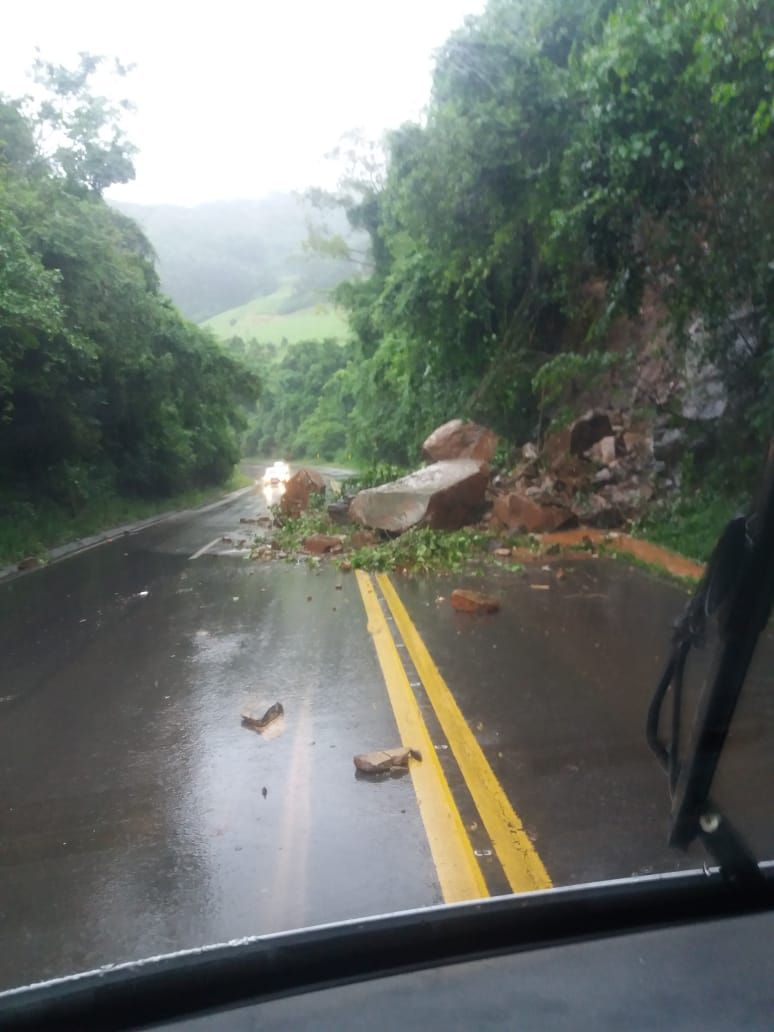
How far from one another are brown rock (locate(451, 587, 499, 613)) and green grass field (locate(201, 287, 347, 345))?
89012mm

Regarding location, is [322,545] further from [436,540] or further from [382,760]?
[382,760]

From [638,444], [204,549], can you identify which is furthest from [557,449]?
[204,549]

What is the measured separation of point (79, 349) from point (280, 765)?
15175 mm

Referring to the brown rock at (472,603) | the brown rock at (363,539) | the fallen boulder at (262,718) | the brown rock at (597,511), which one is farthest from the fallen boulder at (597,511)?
the fallen boulder at (262,718)

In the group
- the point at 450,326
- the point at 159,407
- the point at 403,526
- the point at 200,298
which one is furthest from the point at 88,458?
the point at 200,298

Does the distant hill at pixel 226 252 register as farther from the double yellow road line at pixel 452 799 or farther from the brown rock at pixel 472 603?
the double yellow road line at pixel 452 799

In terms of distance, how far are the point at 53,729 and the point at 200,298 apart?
294 feet

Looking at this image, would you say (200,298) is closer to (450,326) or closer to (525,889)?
(450,326)

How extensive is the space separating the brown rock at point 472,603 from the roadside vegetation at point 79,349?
28.5 ft

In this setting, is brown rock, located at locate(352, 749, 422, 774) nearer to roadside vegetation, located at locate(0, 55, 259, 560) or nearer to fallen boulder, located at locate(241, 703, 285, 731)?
fallen boulder, located at locate(241, 703, 285, 731)

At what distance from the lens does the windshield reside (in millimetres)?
4598

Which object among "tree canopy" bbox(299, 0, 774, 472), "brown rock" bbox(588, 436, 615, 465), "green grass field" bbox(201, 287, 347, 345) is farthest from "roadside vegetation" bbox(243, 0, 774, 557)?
"green grass field" bbox(201, 287, 347, 345)

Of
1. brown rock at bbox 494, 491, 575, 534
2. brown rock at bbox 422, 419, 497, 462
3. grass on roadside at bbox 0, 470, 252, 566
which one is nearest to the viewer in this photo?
brown rock at bbox 494, 491, 575, 534

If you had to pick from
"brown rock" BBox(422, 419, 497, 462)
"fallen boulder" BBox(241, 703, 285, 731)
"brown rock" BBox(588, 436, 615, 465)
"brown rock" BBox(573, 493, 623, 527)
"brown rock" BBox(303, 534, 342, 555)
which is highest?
"fallen boulder" BBox(241, 703, 285, 731)
